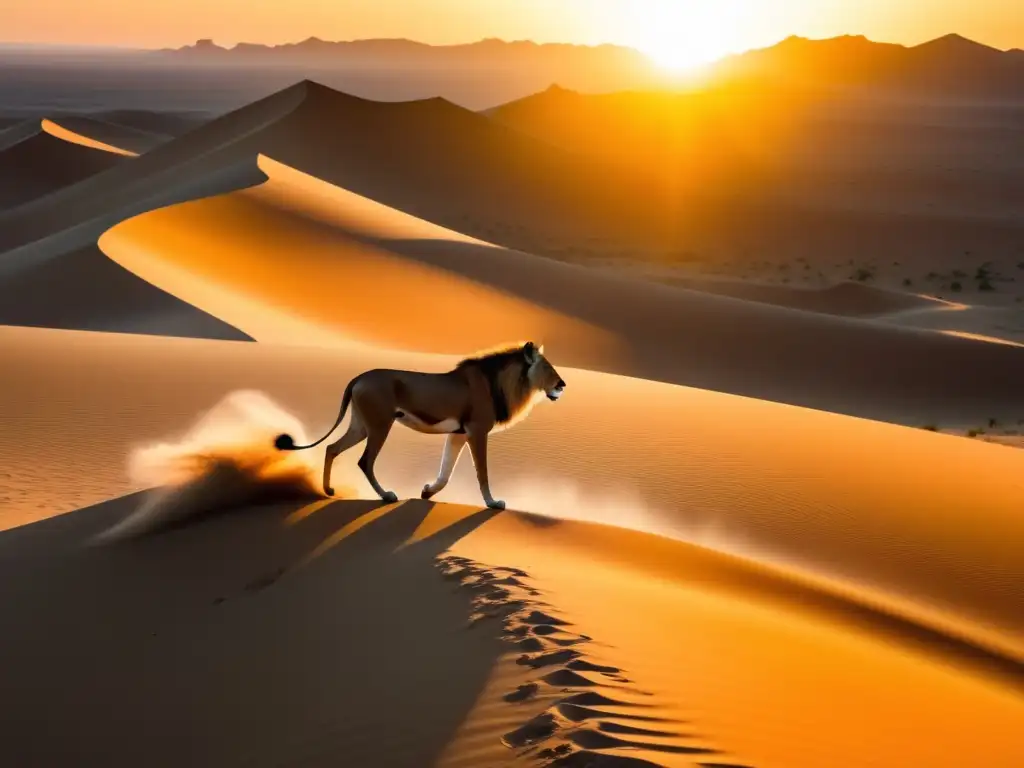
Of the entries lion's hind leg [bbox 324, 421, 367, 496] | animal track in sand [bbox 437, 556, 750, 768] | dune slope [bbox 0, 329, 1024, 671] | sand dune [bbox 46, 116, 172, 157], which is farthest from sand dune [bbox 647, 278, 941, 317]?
sand dune [bbox 46, 116, 172, 157]

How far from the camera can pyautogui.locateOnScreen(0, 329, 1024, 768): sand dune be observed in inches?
195

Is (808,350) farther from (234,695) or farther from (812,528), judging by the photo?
(234,695)

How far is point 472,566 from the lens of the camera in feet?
22.1

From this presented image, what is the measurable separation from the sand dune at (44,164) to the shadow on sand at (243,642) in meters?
57.1

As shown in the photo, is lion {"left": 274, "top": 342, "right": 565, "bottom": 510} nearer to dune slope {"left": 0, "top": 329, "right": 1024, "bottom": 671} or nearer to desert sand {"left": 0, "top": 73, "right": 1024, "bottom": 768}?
desert sand {"left": 0, "top": 73, "right": 1024, "bottom": 768}

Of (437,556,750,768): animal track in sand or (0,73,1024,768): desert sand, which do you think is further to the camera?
(0,73,1024,768): desert sand

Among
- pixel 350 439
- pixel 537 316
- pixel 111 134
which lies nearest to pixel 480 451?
pixel 350 439

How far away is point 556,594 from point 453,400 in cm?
230

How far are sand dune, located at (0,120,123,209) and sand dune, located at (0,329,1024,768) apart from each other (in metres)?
52.8

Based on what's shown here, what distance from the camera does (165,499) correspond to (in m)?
8.41

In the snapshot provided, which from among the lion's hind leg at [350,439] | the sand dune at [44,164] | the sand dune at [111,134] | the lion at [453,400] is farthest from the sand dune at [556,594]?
the sand dune at [111,134]

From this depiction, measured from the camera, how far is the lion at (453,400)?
808 cm

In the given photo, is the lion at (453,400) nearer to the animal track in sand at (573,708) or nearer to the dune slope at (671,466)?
the dune slope at (671,466)

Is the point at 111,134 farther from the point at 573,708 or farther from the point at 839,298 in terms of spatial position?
the point at 573,708
